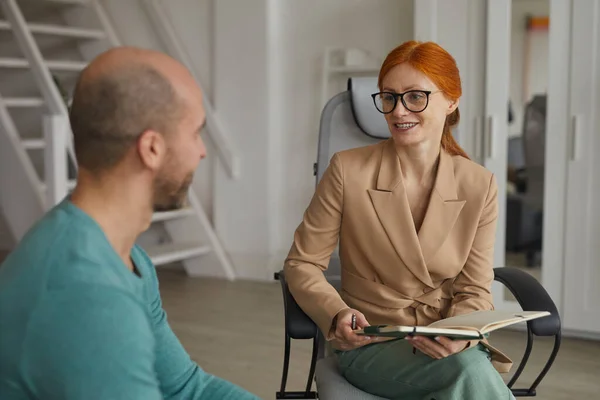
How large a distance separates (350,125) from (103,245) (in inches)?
60.0

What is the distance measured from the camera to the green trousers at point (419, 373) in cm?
160

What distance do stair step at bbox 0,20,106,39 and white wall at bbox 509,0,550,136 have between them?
8.54 ft

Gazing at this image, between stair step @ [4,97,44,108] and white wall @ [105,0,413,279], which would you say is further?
white wall @ [105,0,413,279]

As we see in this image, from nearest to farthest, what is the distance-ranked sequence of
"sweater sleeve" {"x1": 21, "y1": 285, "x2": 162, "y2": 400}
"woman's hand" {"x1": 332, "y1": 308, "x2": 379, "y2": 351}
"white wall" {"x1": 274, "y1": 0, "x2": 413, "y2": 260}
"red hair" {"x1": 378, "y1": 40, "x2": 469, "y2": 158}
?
"sweater sleeve" {"x1": 21, "y1": 285, "x2": 162, "y2": 400}
"woman's hand" {"x1": 332, "y1": 308, "x2": 379, "y2": 351}
"red hair" {"x1": 378, "y1": 40, "x2": 469, "y2": 158}
"white wall" {"x1": 274, "y1": 0, "x2": 413, "y2": 260}

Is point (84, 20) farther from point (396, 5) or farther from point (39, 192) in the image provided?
point (396, 5)

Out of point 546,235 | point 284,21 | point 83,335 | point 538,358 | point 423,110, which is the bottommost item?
point 538,358

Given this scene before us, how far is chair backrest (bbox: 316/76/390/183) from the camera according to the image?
2.40 meters

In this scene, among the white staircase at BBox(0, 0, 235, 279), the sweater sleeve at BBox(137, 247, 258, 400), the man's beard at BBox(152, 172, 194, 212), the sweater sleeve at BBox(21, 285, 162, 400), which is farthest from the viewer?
the white staircase at BBox(0, 0, 235, 279)

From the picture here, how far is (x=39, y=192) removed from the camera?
4074mm

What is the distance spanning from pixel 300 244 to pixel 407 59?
0.52 metres

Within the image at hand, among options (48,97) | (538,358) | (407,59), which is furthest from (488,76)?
(48,97)

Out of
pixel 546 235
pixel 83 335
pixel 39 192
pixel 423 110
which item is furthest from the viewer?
pixel 39 192

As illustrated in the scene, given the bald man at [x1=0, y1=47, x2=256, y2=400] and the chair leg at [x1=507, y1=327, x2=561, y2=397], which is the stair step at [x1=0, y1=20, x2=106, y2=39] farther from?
the bald man at [x1=0, y1=47, x2=256, y2=400]

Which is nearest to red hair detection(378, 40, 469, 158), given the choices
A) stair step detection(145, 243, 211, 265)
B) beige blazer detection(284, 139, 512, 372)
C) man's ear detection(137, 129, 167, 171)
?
beige blazer detection(284, 139, 512, 372)
